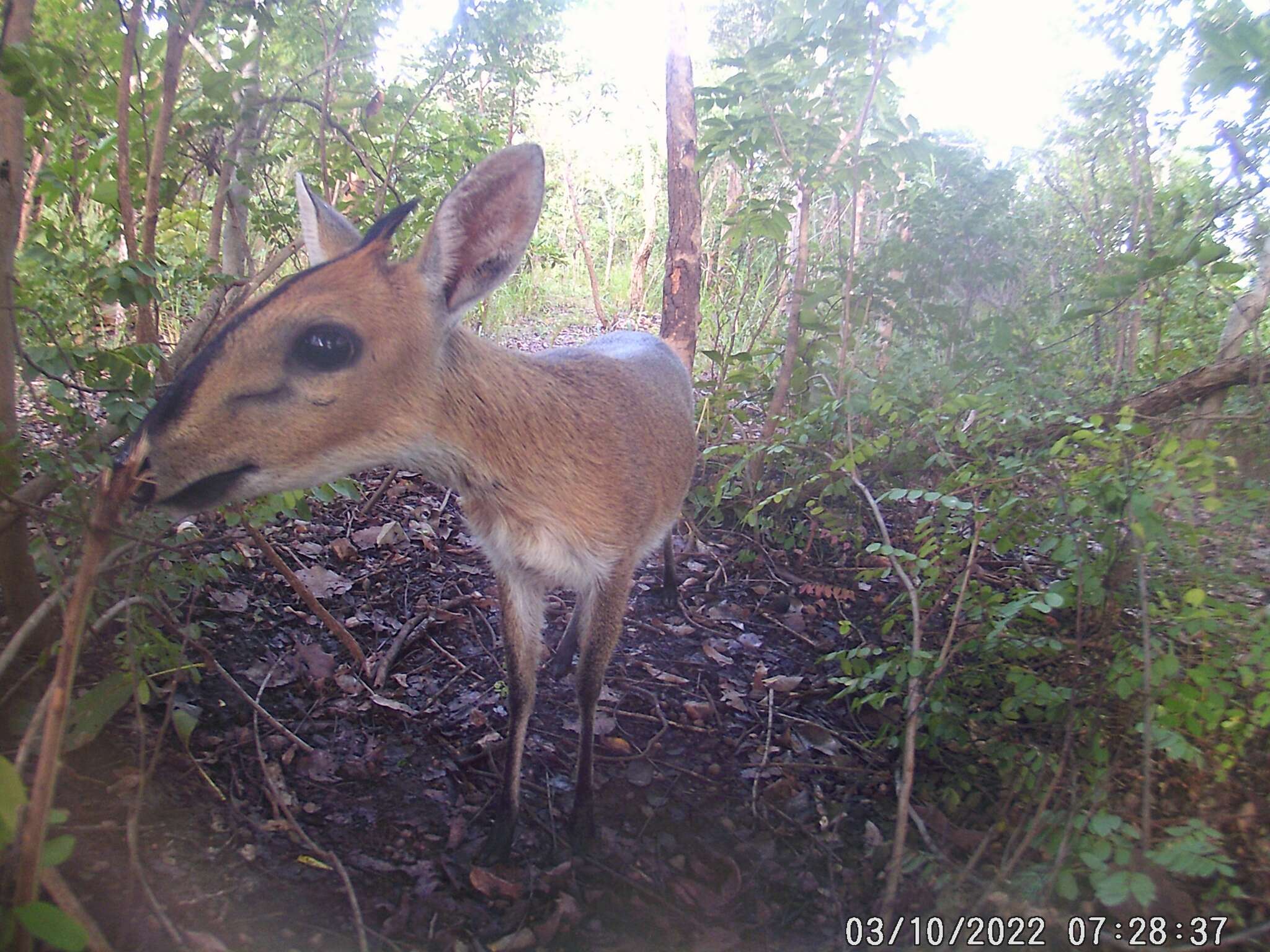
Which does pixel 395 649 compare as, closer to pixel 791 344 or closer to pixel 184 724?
pixel 184 724

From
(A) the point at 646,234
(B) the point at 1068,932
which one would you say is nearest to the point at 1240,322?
(B) the point at 1068,932

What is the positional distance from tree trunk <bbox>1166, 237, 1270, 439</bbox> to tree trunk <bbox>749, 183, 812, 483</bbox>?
2.00 metres

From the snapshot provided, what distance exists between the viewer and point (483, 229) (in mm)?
2145

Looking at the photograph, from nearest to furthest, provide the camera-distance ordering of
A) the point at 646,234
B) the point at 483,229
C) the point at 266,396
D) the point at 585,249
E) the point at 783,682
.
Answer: the point at 266,396 → the point at 483,229 → the point at 783,682 → the point at 585,249 → the point at 646,234

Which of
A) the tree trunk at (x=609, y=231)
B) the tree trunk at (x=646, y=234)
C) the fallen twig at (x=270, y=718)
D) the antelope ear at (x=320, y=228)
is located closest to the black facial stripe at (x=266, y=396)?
the antelope ear at (x=320, y=228)

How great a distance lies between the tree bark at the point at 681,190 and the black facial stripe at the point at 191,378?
150 inches

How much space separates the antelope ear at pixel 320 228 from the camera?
7.90 ft

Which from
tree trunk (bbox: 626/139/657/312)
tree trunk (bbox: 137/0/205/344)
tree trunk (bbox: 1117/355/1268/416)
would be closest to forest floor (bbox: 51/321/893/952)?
tree trunk (bbox: 137/0/205/344)

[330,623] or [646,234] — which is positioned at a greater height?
[646,234]

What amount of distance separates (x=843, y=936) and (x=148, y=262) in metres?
2.77

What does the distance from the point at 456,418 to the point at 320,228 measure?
2.61ft

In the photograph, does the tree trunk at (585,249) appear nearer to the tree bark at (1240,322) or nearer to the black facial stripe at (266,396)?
the tree bark at (1240,322)

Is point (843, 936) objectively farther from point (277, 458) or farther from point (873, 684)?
point (277, 458)

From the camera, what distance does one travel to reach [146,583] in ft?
7.04
